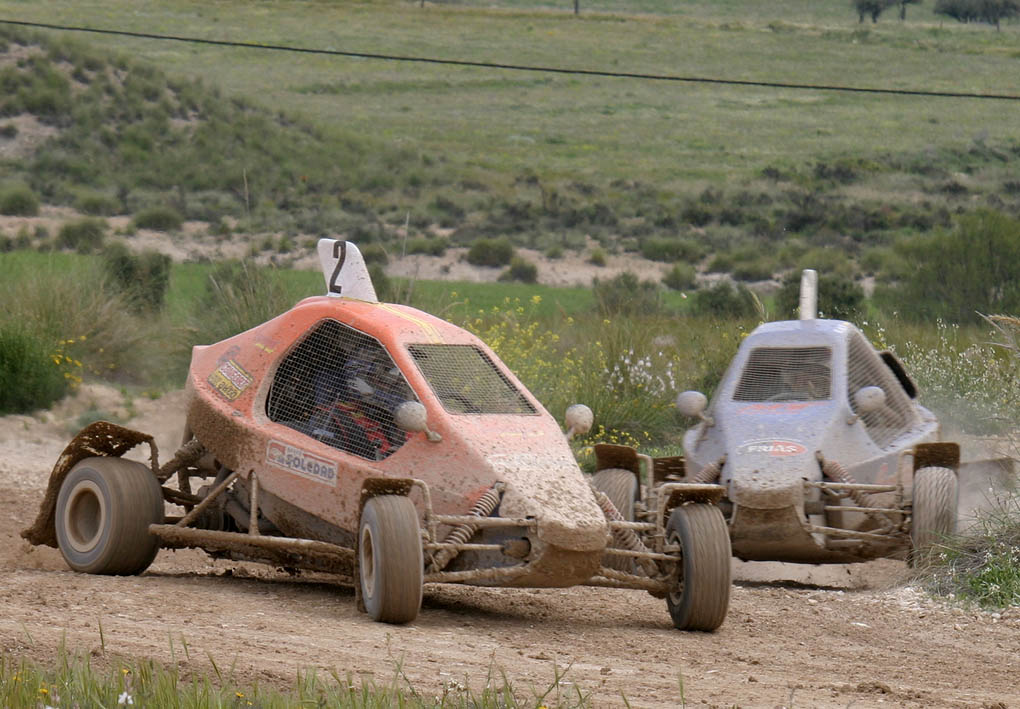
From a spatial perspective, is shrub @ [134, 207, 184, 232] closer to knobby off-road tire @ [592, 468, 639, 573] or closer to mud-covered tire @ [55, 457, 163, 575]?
knobby off-road tire @ [592, 468, 639, 573]

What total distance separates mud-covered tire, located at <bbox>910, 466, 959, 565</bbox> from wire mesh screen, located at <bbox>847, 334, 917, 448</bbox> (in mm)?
823

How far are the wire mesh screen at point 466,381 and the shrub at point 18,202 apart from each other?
51675mm

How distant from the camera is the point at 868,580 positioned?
41.2ft

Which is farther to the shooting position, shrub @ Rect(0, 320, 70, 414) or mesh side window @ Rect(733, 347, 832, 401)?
shrub @ Rect(0, 320, 70, 414)

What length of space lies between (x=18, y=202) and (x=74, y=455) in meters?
50.8

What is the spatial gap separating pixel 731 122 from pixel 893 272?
31.1 m

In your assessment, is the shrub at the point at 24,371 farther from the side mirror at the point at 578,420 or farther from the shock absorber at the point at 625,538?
the shock absorber at the point at 625,538

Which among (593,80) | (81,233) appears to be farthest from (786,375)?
(593,80)

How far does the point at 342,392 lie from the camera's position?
961 cm

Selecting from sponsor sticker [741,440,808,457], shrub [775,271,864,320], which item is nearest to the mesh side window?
sponsor sticker [741,440,808,457]

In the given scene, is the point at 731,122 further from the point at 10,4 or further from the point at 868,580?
the point at 868,580

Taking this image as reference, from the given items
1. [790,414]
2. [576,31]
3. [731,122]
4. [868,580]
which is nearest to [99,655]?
[790,414]

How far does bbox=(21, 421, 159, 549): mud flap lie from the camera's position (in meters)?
10.3

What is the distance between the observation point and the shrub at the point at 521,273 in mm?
58500
